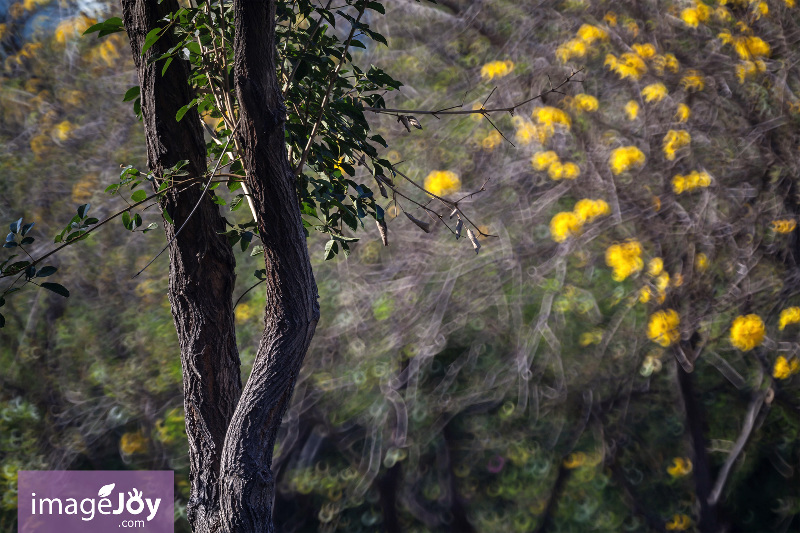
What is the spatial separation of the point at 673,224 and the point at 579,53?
87cm

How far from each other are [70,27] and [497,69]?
1815 millimetres

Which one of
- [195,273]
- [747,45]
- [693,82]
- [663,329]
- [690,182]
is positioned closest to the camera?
[195,273]

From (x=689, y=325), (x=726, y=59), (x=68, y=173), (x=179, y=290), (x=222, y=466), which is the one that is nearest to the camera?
(x=222, y=466)

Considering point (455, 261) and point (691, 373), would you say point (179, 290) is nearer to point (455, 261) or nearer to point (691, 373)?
point (455, 261)

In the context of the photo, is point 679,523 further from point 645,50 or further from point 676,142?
point 645,50

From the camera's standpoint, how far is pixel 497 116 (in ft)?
10.7

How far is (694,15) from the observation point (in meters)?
3.42

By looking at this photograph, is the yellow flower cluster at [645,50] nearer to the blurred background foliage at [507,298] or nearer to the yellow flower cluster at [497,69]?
the blurred background foliage at [507,298]

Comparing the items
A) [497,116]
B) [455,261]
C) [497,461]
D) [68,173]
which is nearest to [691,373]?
[497,461]

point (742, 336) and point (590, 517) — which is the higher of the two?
point (742, 336)

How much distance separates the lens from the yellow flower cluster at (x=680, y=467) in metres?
3.16

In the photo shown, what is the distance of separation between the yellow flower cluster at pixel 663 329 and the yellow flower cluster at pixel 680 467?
1.67ft

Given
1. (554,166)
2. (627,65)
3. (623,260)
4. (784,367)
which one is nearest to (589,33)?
(627,65)

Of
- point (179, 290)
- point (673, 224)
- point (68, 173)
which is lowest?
point (179, 290)
